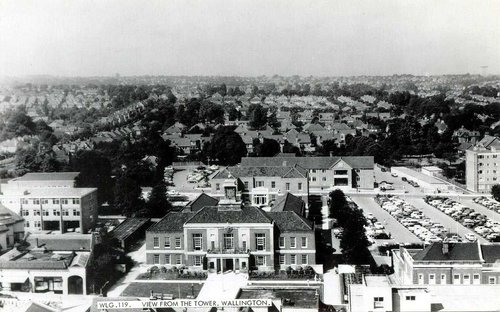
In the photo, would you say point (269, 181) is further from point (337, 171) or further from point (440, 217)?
point (440, 217)

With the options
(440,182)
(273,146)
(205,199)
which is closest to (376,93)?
(273,146)

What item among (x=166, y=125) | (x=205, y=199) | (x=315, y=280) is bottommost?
(x=315, y=280)

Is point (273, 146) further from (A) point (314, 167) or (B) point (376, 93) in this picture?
(B) point (376, 93)

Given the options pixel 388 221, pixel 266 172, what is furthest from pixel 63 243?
pixel 388 221

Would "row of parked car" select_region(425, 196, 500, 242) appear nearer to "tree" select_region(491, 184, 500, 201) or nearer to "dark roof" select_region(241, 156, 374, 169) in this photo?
"tree" select_region(491, 184, 500, 201)

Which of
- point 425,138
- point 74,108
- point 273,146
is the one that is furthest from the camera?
point 74,108

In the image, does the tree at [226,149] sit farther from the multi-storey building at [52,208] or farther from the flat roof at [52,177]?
the multi-storey building at [52,208]

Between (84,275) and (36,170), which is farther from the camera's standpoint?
(36,170)
